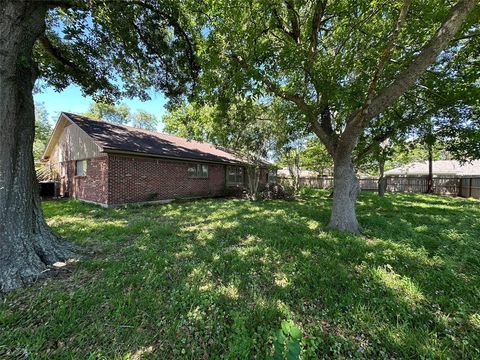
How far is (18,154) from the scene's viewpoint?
3.36m

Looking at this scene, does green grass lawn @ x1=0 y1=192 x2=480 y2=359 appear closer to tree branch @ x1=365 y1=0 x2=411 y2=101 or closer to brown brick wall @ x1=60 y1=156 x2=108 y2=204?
tree branch @ x1=365 y1=0 x2=411 y2=101

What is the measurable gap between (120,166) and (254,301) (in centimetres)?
903

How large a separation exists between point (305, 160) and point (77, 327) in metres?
21.4

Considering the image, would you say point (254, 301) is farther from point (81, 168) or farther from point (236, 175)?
point (236, 175)

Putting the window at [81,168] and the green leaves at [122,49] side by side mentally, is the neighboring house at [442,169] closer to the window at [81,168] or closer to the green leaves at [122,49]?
the green leaves at [122,49]

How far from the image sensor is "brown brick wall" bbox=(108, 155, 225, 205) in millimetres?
9375

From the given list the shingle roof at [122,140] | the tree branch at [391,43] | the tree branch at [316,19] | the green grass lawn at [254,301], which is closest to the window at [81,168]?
the shingle roof at [122,140]

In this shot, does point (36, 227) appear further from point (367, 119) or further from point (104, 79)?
point (367, 119)

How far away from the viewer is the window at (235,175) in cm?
1568

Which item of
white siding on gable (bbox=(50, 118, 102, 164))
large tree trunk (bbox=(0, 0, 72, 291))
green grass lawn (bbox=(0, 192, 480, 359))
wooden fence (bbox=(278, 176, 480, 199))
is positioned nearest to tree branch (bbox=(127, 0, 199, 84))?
large tree trunk (bbox=(0, 0, 72, 291))

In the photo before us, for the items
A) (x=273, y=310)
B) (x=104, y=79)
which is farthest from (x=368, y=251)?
(x=104, y=79)

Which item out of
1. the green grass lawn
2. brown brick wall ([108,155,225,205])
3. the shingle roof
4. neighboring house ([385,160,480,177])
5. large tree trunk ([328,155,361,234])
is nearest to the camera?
the green grass lawn

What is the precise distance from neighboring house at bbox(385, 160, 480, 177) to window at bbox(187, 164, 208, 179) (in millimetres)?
27013

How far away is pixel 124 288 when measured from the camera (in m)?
2.90
